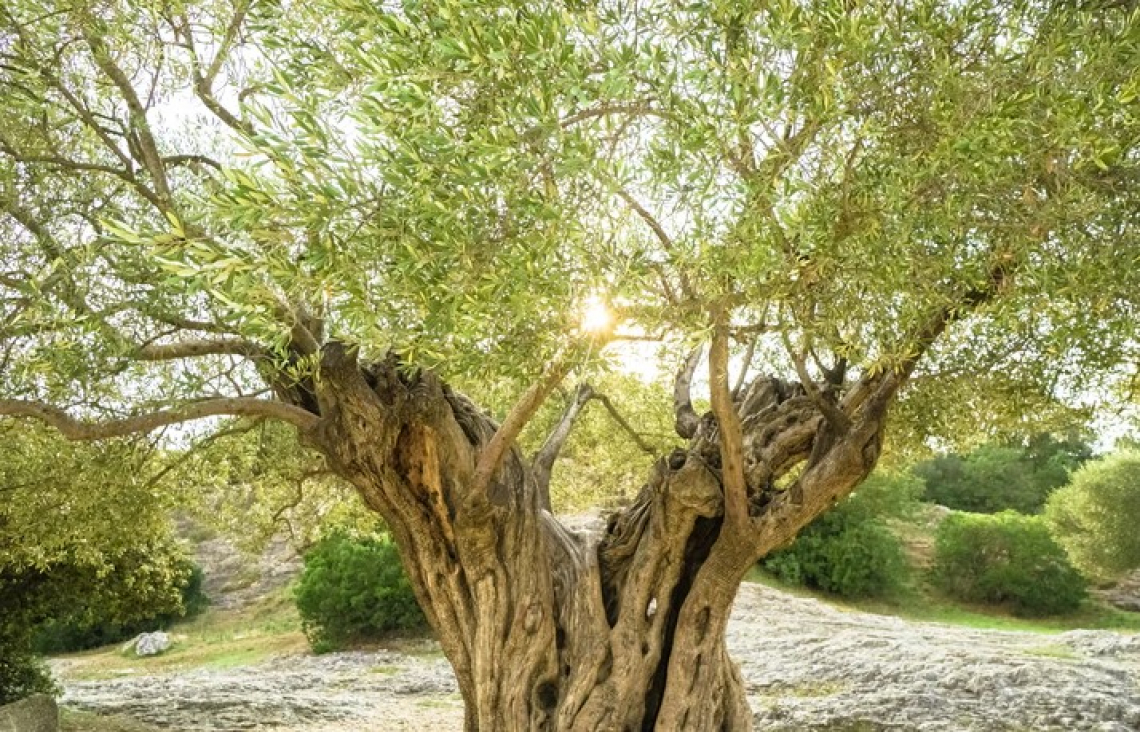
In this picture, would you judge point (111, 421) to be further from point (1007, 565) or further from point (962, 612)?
point (1007, 565)

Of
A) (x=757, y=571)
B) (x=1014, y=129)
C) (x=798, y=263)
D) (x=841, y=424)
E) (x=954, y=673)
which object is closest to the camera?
(x=1014, y=129)

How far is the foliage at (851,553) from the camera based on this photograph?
100 ft

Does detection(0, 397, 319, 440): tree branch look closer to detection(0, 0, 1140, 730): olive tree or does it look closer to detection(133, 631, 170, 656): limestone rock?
detection(0, 0, 1140, 730): olive tree

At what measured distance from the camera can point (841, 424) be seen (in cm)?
818

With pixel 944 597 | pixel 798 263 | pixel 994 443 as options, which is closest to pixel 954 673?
pixel 994 443

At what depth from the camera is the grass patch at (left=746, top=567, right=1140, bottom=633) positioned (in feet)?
94.8

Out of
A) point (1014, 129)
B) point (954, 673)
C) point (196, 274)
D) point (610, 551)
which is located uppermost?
point (1014, 129)

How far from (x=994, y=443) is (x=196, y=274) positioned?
926cm

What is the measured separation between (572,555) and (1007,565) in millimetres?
26722

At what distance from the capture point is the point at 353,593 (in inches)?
934

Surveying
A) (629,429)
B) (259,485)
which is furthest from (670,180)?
(259,485)

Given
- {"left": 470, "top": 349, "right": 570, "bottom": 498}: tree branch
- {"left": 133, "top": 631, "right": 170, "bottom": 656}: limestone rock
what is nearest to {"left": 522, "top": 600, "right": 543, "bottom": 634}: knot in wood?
{"left": 470, "top": 349, "right": 570, "bottom": 498}: tree branch

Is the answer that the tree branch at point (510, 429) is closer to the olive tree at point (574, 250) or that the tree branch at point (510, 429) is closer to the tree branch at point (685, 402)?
the olive tree at point (574, 250)

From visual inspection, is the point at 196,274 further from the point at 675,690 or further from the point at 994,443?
the point at 994,443
